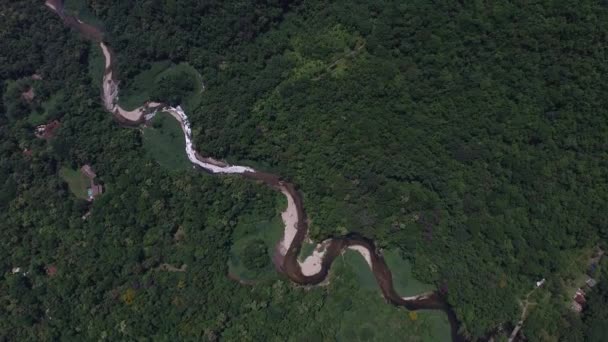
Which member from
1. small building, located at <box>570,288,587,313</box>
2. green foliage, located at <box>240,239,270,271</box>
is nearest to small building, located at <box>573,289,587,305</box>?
small building, located at <box>570,288,587,313</box>

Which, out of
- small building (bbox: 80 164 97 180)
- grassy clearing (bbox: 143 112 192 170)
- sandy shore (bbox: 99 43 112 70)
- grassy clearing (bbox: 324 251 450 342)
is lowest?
grassy clearing (bbox: 324 251 450 342)

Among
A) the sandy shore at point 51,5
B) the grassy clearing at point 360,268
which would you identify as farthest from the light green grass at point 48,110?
the grassy clearing at point 360,268

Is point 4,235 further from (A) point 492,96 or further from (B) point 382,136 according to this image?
(A) point 492,96

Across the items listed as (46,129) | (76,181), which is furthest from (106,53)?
(76,181)

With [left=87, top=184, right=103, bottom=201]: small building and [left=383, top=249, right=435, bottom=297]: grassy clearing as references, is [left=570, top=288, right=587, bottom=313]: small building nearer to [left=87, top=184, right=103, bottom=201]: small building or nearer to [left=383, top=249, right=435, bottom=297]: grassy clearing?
[left=383, top=249, right=435, bottom=297]: grassy clearing

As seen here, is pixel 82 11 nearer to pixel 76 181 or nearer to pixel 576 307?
pixel 76 181

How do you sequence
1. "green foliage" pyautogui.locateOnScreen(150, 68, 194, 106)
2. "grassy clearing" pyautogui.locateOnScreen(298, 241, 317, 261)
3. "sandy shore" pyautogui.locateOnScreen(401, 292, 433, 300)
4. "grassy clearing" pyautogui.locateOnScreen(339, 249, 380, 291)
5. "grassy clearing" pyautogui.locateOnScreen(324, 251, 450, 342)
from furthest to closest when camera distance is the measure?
"green foliage" pyautogui.locateOnScreen(150, 68, 194, 106) < "grassy clearing" pyautogui.locateOnScreen(298, 241, 317, 261) < "grassy clearing" pyautogui.locateOnScreen(339, 249, 380, 291) < "sandy shore" pyautogui.locateOnScreen(401, 292, 433, 300) < "grassy clearing" pyautogui.locateOnScreen(324, 251, 450, 342)

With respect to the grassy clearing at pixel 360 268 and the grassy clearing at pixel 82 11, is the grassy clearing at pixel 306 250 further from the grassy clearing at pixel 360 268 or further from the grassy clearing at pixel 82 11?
the grassy clearing at pixel 82 11
